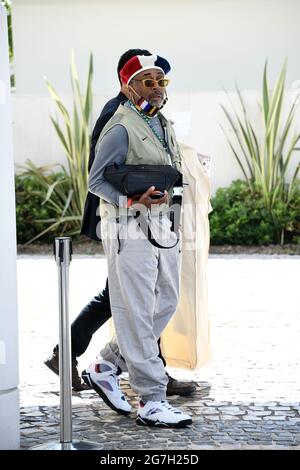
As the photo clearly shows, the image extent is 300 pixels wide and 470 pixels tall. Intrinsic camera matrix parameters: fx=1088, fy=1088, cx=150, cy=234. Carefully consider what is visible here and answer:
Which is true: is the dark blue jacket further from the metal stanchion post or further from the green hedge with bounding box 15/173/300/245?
the green hedge with bounding box 15/173/300/245

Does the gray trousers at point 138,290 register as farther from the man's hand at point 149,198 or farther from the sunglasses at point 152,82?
the sunglasses at point 152,82

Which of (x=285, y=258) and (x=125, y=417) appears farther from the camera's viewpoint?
(x=285, y=258)

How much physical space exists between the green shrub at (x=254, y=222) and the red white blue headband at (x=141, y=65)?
8459mm

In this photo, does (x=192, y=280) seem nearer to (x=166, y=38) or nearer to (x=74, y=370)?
(x=74, y=370)

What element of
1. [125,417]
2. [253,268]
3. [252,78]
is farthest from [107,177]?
[252,78]

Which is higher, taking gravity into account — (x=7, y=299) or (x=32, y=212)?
(x=32, y=212)

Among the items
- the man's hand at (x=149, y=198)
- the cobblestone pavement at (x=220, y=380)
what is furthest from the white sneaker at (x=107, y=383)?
the man's hand at (x=149, y=198)

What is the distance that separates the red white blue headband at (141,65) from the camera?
5.36 metres

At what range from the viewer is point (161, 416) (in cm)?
525

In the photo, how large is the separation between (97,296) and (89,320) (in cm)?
14

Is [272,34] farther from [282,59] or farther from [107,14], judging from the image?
[107,14]

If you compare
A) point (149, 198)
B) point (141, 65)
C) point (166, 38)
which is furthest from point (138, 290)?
point (166, 38)

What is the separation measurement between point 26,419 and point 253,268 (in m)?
6.75
